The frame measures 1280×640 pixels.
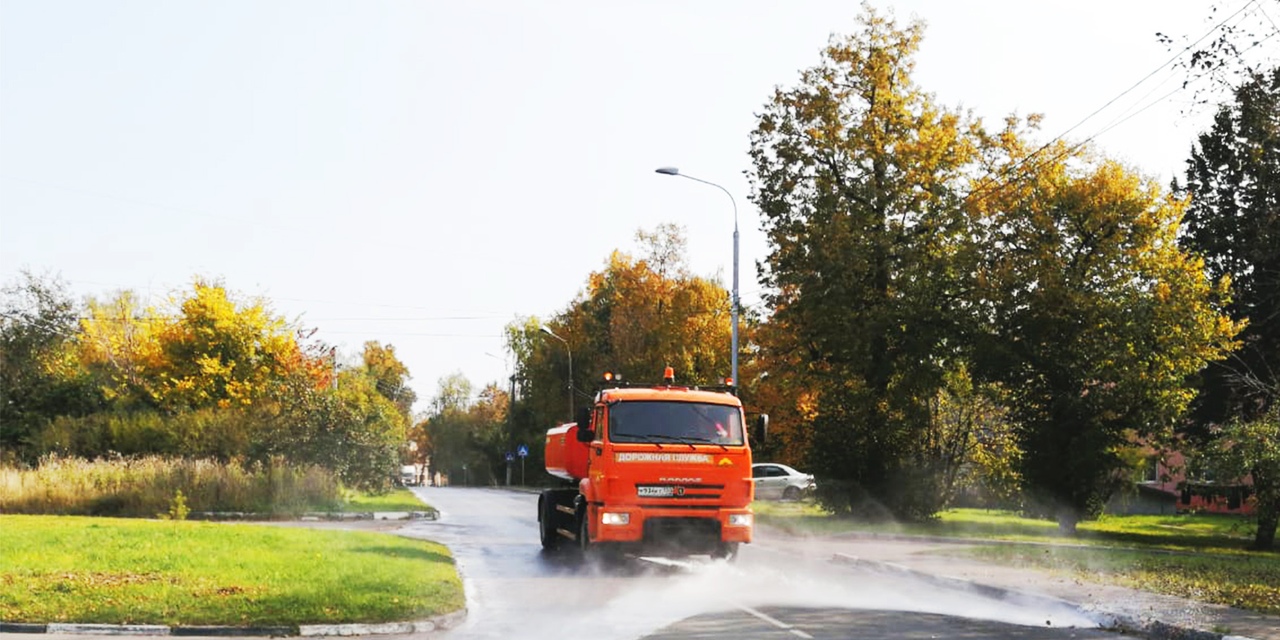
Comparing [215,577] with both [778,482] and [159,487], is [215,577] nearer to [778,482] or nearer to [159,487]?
[159,487]

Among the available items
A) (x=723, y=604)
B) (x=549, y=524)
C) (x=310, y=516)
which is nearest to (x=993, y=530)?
(x=549, y=524)

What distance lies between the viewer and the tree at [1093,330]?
32.5 metres

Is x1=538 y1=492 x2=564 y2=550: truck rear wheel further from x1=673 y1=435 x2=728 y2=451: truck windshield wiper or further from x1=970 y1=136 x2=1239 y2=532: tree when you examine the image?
x1=970 y1=136 x2=1239 y2=532: tree

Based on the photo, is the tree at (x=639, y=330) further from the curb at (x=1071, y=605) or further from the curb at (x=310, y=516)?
the curb at (x=1071, y=605)

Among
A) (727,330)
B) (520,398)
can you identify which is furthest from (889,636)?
(520,398)

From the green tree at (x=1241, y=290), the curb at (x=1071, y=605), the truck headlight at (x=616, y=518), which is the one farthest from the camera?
the green tree at (x=1241, y=290)

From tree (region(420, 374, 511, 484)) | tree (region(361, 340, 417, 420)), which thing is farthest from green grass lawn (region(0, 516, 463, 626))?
tree (region(361, 340, 417, 420))

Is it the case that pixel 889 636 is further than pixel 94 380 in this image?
No

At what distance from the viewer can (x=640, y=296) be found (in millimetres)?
66000

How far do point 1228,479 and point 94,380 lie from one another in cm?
3784

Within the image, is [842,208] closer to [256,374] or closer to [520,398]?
[256,374]

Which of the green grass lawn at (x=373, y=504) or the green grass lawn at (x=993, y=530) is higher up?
the green grass lawn at (x=373, y=504)

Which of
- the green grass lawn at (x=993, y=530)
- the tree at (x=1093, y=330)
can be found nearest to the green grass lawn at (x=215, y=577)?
the green grass lawn at (x=993, y=530)

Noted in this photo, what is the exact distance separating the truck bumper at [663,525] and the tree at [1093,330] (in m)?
17.3
